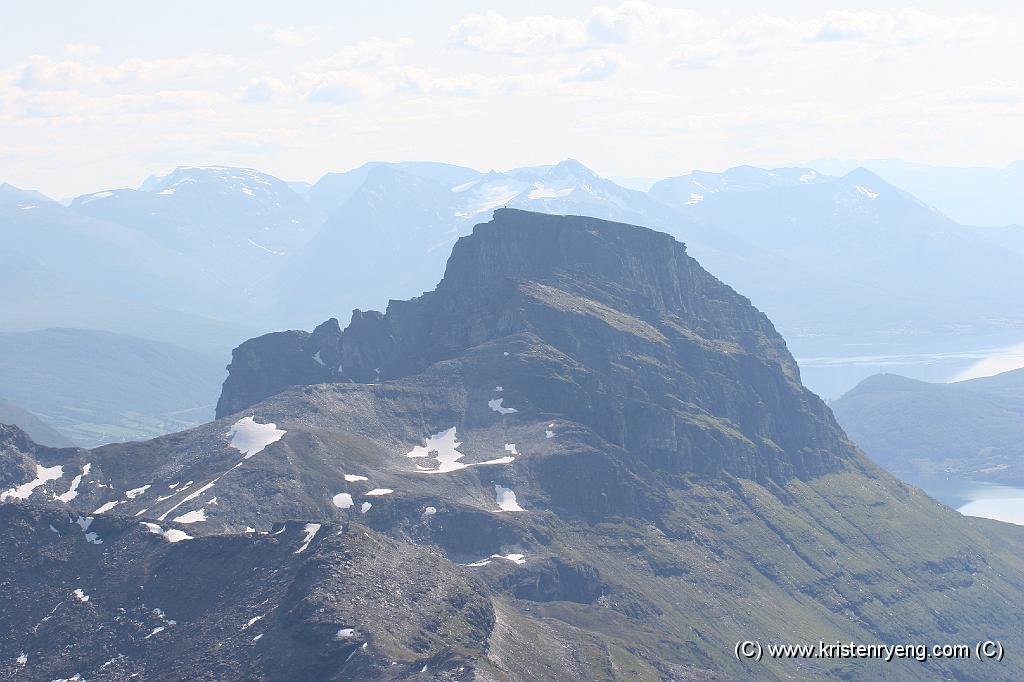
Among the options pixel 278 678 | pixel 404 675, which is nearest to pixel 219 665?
pixel 278 678

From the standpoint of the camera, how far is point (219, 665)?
7451 inches

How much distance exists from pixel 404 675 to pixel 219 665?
26.9 m

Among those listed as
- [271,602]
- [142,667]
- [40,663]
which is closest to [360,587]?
[271,602]

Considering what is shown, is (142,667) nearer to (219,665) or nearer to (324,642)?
(219,665)

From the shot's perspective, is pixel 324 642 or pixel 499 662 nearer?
pixel 324 642

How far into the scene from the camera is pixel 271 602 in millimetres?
198750

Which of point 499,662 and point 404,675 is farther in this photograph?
point 499,662

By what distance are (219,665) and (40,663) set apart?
2786 cm

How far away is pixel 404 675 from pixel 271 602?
28770 millimetres

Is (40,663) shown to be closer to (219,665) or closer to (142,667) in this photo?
(142,667)

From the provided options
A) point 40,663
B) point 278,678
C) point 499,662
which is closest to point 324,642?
point 278,678

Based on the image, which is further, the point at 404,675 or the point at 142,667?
the point at 142,667

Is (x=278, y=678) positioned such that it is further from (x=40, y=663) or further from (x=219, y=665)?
(x=40, y=663)

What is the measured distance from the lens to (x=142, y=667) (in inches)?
7653
